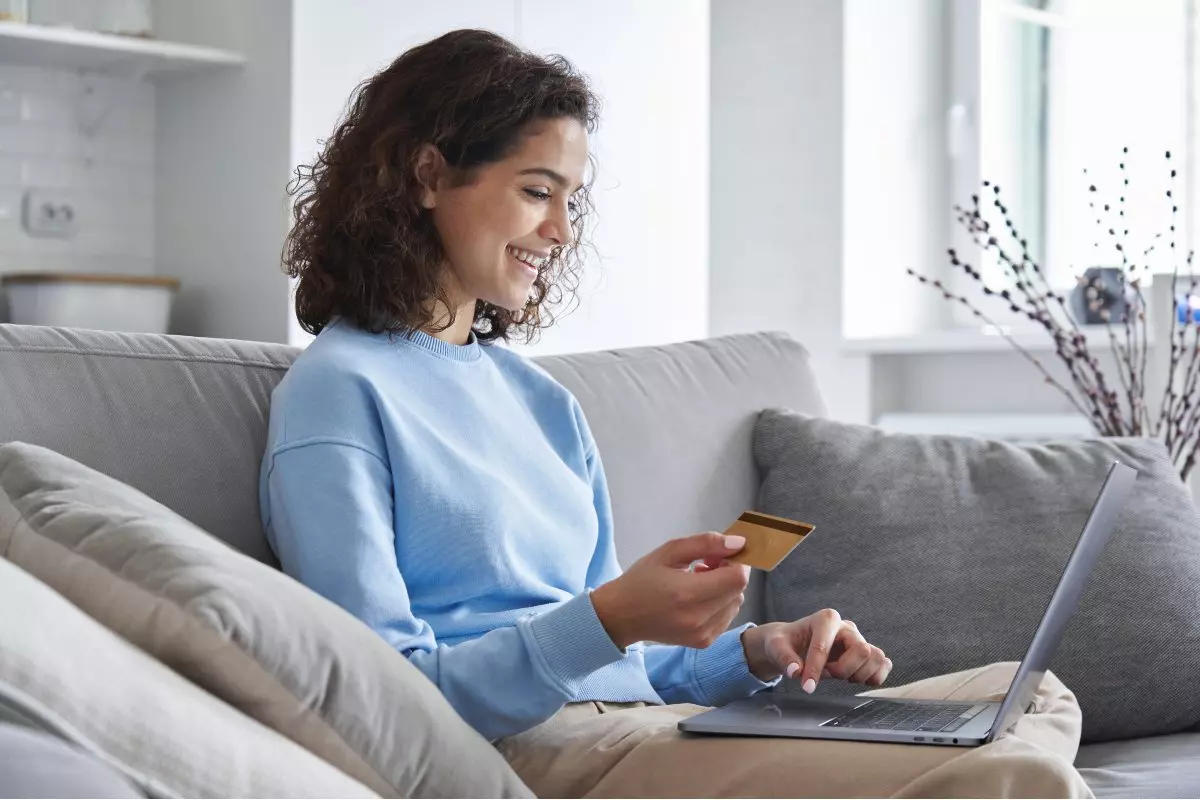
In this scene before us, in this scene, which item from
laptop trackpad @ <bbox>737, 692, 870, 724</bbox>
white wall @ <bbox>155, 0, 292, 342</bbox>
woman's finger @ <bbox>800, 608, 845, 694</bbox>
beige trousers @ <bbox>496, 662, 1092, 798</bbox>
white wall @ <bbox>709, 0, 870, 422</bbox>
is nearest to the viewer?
beige trousers @ <bbox>496, 662, 1092, 798</bbox>

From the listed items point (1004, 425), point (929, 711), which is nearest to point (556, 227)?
point (929, 711)

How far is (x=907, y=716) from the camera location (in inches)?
48.7

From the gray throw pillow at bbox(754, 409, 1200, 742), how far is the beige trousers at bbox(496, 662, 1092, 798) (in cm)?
40

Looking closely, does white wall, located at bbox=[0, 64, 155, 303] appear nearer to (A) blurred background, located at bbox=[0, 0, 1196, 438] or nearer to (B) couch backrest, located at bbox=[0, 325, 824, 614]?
(A) blurred background, located at bbox=[0, 0, 1196, 438]

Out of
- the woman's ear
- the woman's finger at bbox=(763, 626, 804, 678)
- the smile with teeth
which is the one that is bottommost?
the woman's finger at bbox=(763, 626, 804, 678)

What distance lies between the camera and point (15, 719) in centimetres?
75

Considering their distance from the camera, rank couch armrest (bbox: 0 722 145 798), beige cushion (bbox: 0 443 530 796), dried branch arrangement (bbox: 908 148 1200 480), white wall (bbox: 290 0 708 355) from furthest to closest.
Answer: white wall (bbox: 290 0 708 355) < dried branch arrangement (bbox: 908 148 1200 480) < beige cushion (bbox: 0 443 530 796) < couch armrest (bbox: 0 722 145 798)

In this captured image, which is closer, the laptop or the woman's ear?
the laptop

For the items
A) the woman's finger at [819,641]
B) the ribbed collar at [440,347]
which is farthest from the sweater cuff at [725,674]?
the ribbed collar at [440,347]

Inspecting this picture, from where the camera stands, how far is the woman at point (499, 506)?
117cm

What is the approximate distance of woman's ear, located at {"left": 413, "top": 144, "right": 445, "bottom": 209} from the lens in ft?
5.05

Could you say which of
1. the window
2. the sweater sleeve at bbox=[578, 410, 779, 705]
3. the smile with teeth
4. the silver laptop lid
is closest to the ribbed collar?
the smile with teeth

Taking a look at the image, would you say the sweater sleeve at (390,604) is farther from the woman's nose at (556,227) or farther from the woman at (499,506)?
the woman's nose at (556,227)

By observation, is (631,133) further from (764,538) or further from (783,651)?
(764,538)
